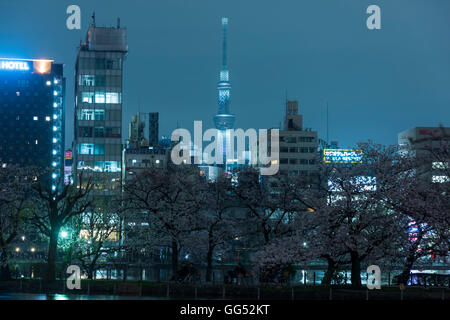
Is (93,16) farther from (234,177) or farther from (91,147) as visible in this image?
(234,177)

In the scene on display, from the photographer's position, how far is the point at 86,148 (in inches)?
5448

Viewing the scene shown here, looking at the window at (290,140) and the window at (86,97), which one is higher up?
the window at (86,97)

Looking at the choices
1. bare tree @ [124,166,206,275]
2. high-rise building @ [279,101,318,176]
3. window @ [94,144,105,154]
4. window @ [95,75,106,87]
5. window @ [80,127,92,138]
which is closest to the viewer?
bare tree @ [124,166,206,275]

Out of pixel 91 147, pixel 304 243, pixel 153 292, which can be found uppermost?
pixel 91 147

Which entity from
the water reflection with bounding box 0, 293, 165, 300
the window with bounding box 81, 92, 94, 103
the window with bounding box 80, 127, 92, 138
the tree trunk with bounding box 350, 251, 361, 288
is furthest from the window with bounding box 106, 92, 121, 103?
the tree trunk with bounding box 350, 251, 361, 288

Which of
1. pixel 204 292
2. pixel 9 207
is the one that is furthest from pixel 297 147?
pixel 204 292

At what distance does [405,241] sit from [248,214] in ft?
57.2

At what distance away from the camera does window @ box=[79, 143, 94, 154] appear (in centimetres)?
13788

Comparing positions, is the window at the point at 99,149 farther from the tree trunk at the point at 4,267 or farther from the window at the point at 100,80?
the tree trunk at the point at 4,267

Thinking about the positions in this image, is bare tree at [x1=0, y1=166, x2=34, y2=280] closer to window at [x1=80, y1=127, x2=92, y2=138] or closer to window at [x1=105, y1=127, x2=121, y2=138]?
window at [x1=80, y1=127, x2=92, y2=138]

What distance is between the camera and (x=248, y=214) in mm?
56281

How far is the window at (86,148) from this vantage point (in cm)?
13788

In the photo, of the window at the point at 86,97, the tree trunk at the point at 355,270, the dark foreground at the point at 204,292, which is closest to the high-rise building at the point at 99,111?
the window at the point at 86,97
